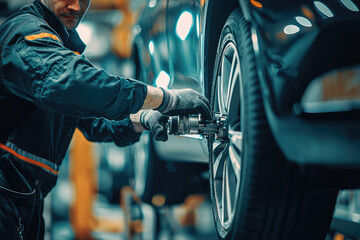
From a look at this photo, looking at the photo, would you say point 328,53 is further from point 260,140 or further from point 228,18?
point 228,18

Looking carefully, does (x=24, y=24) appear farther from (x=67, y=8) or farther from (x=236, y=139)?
(x=236, y=139)

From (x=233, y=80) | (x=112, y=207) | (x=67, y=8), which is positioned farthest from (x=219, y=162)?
(x=112, y=207)

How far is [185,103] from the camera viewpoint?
1.29m

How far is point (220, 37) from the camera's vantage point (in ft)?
4.28

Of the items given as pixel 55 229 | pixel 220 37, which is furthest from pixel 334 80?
pixel 55 229

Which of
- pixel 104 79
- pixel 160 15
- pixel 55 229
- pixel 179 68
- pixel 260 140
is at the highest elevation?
pixel 160 15

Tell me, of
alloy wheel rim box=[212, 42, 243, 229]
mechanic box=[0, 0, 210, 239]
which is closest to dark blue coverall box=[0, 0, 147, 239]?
mechanic box=[0, 0, 210, 239]

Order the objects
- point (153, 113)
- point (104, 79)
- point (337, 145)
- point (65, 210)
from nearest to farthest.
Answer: point (337, 145), point (104, 79), point (153, 113), point (65, 210)

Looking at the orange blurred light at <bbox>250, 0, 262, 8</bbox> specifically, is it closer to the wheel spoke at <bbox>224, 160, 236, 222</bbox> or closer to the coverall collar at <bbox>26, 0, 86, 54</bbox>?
the wheel spoke at <bbox>224, 160, 236, 222</bbox>

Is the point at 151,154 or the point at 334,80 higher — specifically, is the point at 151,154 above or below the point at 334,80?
below

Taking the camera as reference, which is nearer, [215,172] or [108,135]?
[215,172]

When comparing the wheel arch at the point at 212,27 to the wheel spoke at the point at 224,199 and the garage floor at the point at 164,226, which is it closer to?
the wheel spoke at the point at 224,199

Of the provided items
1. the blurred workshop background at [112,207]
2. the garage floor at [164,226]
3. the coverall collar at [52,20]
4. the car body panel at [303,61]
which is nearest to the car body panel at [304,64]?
the car body panel at [303,61]

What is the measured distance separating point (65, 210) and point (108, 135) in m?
3.01
